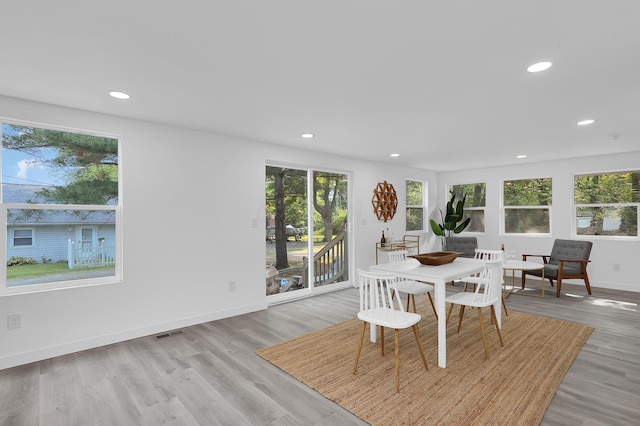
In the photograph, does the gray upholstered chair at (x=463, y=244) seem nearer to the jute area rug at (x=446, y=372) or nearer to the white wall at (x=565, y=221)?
the white wall at (x=565, y=221)

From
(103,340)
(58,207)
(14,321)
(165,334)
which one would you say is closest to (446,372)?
(165,334)

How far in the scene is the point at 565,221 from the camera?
6129mm

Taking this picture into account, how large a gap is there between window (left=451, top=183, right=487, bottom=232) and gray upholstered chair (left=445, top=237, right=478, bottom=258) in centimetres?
75

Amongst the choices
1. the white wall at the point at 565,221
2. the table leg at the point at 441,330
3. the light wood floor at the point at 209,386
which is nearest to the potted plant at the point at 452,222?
the white wall at the point at 565,221

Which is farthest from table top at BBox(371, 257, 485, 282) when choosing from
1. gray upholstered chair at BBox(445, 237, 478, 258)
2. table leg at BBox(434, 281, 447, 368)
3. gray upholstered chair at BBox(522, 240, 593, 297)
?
gray upholstered chair at BBox(445, 237, 478, 258)

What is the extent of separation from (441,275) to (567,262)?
4.03 meters

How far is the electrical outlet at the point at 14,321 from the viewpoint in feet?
9.24

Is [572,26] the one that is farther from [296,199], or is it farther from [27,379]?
[27,379]

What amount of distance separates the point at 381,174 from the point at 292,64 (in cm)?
437

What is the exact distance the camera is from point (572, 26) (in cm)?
180

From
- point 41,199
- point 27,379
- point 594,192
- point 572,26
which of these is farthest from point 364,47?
point 594,192

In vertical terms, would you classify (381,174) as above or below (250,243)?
above

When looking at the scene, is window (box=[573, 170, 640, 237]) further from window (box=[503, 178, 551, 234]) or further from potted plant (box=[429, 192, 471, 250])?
potted plant (box=[429, 192, 471, 250])

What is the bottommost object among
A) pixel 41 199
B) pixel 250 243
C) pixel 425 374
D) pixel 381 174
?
pixel 425 374
